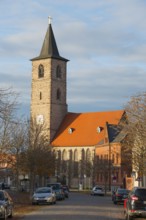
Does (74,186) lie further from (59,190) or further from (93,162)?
(59,190)

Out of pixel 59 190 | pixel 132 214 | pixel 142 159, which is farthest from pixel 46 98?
pixel 132 214

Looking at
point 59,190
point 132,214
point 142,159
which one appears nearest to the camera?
point 132,214

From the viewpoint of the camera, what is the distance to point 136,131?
3891 centimetres

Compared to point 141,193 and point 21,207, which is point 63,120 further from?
point 141,193

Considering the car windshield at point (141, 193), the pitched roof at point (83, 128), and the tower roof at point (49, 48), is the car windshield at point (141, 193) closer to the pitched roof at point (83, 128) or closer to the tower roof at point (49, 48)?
the pitched roof at point (83, 128)

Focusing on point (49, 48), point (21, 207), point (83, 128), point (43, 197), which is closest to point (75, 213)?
point (21, 207)

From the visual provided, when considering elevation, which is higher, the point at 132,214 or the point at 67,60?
the point at 67,60

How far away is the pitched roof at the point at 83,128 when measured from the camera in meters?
118

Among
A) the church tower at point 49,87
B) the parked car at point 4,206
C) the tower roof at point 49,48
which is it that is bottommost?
the parked car at point 4,206

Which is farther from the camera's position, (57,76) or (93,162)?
(57,76)

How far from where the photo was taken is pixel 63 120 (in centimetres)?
12525

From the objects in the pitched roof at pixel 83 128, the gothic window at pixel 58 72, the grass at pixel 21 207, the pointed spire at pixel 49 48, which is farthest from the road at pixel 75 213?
the gothic window at pixel 58 72

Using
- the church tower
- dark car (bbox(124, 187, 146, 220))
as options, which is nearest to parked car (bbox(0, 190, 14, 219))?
dark car (bbox(124, 187, 146, 220))

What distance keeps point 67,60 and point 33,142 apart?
57009 mm
